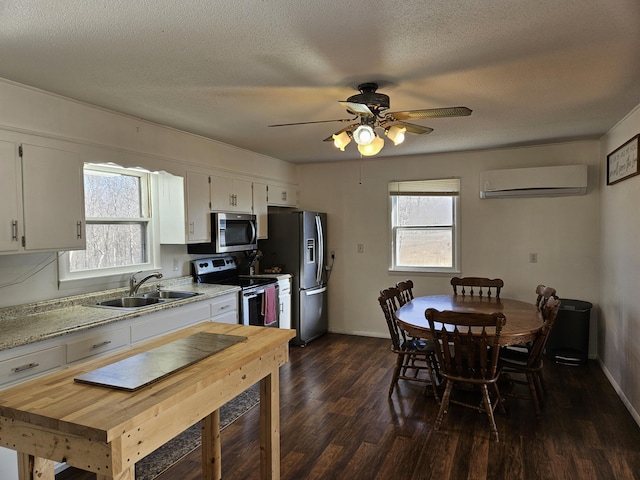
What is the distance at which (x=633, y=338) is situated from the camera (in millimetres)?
3125

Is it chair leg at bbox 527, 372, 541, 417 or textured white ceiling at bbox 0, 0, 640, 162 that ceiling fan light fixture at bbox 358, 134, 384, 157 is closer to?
textured white ceiling at bbox 0, 0, 640, 162

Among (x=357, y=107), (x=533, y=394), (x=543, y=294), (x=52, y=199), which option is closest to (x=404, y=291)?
(x=543, y=294)

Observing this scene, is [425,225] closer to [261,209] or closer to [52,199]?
[261,209]

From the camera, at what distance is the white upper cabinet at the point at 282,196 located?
201 inches

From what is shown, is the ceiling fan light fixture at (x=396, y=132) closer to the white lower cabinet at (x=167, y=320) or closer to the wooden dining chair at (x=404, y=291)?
the wooden dining chair at (x=404, y=291)

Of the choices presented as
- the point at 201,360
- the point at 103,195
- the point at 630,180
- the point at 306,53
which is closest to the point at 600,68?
the point at 630,180

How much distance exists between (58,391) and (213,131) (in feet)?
9.14

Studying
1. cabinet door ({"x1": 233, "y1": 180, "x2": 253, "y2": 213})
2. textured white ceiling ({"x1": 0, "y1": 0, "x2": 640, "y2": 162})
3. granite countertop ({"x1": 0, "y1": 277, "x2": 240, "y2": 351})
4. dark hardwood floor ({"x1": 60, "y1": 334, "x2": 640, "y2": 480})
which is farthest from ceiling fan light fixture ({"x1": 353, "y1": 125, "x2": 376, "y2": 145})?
cabinet door ({"x1": 233, "y1": 180, "x2": 253, "y2": 213})

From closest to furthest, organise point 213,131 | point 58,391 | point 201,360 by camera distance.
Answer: point 58,391 < point 201,360 < point 213,131

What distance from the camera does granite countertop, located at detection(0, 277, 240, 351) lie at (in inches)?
88.2

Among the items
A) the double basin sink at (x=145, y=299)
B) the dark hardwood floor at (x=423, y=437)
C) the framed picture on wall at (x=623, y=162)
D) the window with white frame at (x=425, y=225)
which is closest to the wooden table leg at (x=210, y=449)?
the dark hardwood floor at (x=423, y=437)

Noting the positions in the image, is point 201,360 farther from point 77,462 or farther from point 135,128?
→ point 135,128

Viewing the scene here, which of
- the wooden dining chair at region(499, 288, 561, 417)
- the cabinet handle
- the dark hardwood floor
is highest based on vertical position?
the cabinet handle

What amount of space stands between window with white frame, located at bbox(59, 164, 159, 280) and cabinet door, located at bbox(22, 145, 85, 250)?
0.36 metres
